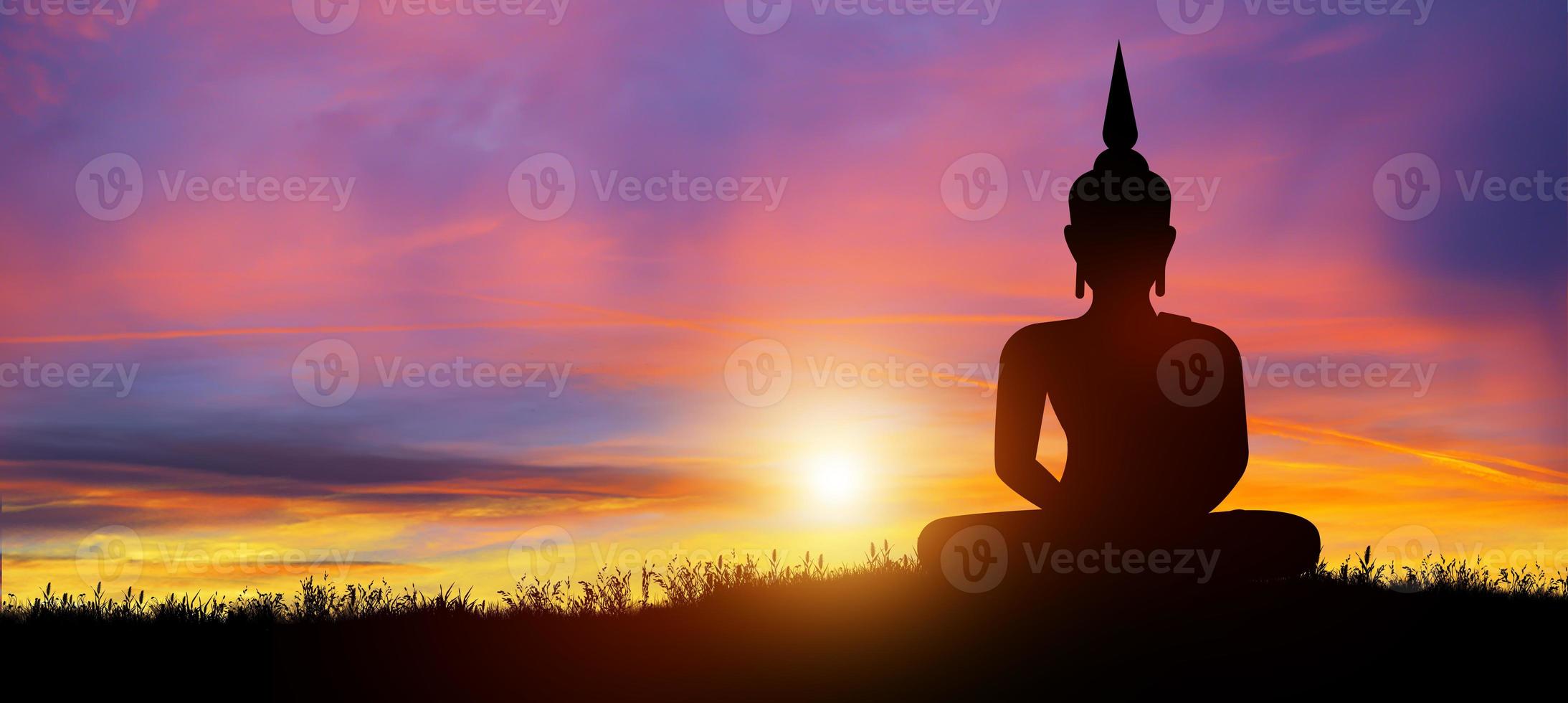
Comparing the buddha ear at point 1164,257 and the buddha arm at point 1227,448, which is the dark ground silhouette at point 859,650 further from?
the buddha ear at point 1164,257

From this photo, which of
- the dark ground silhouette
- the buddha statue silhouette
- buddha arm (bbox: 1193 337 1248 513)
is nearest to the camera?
the dark ground silhouette

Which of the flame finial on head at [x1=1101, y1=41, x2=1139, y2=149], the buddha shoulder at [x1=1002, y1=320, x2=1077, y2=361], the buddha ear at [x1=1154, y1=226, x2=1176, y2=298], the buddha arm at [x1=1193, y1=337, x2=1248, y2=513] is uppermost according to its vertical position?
the flame finial on head at [x1=1101, y1=41, x2=1139, y2=149]

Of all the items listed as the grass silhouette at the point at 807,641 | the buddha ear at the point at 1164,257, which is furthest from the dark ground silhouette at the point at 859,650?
the buddha ear at the point at 1164,257

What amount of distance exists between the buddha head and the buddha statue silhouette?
0.03 ft

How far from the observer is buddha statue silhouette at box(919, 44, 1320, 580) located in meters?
10.4

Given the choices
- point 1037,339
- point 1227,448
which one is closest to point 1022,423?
point 1037,339

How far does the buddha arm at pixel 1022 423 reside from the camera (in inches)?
415

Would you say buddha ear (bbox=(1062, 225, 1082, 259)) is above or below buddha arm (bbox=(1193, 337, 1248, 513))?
above

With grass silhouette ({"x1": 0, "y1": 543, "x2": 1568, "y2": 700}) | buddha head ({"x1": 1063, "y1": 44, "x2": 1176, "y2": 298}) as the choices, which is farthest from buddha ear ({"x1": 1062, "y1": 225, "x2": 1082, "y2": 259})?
grass silhouette ({"x1": 0, "y1": 543, "x2": 1568, "y2": 700})

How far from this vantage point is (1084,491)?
10.5 meters

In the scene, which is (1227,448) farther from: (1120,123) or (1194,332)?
(1120,123)

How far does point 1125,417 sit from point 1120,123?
242 centimetres

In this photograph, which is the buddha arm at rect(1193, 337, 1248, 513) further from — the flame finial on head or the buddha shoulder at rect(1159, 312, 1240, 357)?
the flame finial on head

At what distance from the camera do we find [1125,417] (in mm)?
10570
